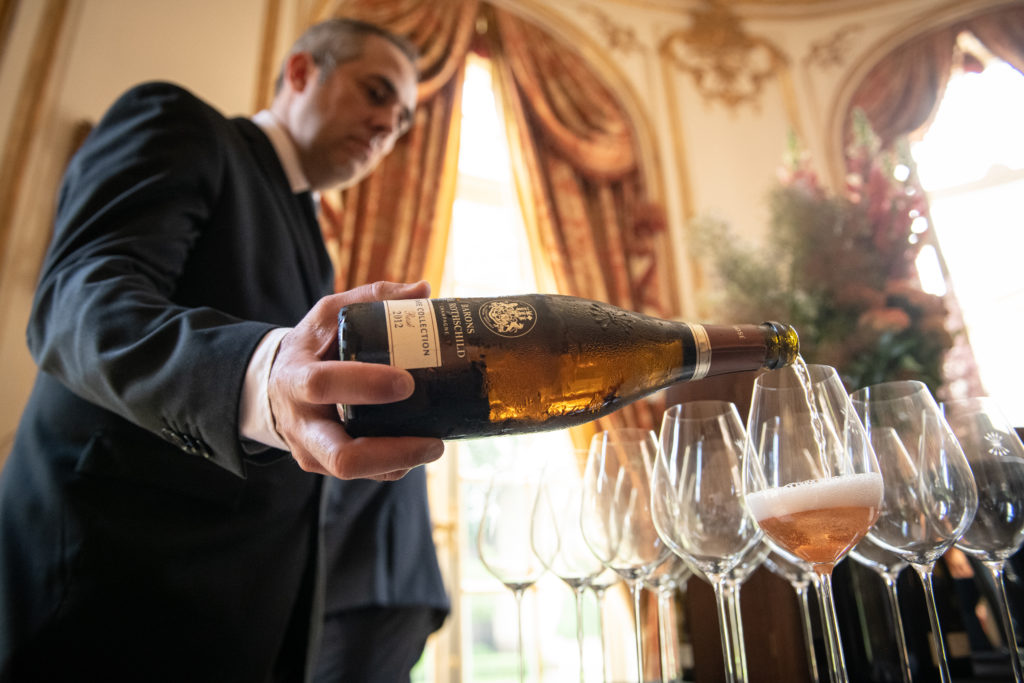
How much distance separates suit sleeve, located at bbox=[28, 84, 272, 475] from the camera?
0.59m

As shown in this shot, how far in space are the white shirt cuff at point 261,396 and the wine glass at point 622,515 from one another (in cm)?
34

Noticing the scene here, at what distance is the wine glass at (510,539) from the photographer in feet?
2.77

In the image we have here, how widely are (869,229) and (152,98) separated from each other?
127 centimetres

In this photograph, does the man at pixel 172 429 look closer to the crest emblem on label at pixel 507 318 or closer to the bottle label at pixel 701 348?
Result: the crest emblem on label at pixel 507 318

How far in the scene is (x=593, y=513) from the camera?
757mm

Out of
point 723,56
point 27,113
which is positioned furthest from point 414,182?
point 723,56

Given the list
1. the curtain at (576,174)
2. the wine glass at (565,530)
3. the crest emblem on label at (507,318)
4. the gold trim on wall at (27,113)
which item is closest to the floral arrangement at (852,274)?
the wine glass at (565,530)

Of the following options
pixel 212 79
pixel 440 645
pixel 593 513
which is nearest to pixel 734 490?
pixel 593 513

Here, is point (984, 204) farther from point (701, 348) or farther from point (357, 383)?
point (357, 383)

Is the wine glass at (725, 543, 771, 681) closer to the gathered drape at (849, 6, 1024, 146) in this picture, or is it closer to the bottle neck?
the bottle neck

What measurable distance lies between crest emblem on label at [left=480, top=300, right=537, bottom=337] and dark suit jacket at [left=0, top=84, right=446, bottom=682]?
8.9 inches

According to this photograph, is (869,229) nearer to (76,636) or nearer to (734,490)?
(734,490)

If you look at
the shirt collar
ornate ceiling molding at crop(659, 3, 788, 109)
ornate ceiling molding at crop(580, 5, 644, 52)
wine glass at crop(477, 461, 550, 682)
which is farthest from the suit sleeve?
ornate ceiling molding at crop(659, 3, 788, 109)

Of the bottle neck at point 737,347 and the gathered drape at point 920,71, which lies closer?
the bottle neck at point 737,347
